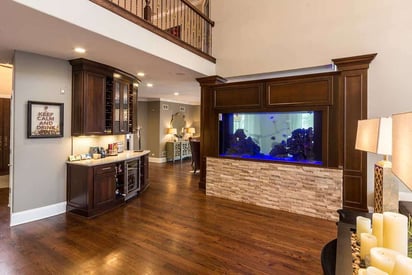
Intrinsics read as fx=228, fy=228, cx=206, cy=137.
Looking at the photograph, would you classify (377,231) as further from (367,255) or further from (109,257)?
(109,257)

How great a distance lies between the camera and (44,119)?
12.6 ft

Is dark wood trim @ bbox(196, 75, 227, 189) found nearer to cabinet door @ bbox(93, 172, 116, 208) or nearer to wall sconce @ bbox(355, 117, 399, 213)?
cabinet door @ bbox(93, 172, 116, 208)

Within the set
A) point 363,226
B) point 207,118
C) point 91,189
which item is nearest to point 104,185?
point 91,189

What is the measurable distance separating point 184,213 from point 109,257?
5.14ft

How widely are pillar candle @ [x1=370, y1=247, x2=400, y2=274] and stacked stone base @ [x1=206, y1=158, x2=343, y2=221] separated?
317 cm

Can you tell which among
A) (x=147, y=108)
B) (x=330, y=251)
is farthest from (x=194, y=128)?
(x=330, y=251)

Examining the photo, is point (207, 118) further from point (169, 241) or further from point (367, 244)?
point (367, 244)

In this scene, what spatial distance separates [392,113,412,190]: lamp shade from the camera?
842mm

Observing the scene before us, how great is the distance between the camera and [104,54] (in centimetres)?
376

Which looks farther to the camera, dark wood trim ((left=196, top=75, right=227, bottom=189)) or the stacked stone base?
dark wood trim ((left=196, top=75, right=227, bottom=189))

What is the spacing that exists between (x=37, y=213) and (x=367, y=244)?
4.48m

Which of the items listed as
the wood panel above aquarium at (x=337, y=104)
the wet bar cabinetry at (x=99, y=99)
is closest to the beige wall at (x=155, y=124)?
the wet bar cabinetry at (x=99, y=99)

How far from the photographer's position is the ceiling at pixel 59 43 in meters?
2.51

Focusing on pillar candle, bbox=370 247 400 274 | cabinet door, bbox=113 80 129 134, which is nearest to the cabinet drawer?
cabinet door, bbox=113 80 129 134
